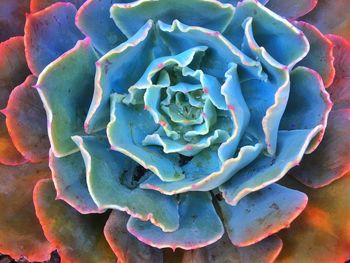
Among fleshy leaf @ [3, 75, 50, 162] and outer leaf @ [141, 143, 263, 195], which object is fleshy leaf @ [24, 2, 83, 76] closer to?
fleshy leaf @ [3, 75, 50, 162]

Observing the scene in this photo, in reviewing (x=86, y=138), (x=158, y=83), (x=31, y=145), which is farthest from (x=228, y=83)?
(x=31, y=145)

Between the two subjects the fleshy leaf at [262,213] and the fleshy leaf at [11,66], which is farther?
the fleshy leaf at [11,66]

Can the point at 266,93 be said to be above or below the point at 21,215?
above

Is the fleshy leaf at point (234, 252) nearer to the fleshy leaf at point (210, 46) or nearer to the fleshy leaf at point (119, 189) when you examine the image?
the fleshy leaf at point (119, 189)

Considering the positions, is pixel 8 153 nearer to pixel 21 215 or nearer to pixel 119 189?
pixel 21 215

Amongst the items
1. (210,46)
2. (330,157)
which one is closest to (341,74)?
(330,157)

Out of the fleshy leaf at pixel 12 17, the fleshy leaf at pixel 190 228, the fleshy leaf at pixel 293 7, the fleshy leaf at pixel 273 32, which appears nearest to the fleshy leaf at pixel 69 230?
the fleshy leaf at pixel 190 228
